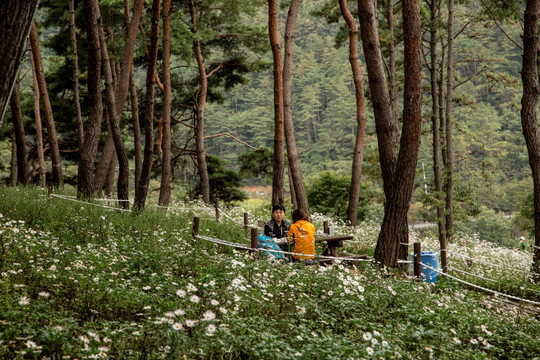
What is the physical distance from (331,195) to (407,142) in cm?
1684

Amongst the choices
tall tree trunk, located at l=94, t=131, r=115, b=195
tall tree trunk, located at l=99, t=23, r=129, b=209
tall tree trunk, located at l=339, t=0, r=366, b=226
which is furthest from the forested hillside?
tall tree trunk, located at l=99, t=23, r=129, b=209

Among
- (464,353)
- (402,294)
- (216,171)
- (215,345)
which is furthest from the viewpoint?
(216,171)

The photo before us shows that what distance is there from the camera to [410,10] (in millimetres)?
8375

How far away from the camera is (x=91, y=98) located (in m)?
12.2

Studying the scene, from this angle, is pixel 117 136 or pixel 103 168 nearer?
pixel 117 136

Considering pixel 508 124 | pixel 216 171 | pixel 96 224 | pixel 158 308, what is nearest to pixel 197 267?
pixel 158 308

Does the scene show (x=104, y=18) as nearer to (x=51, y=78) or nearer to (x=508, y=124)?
(x=51, y=78)

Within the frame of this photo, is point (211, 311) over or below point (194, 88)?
below

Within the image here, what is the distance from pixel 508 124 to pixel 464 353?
65788mm

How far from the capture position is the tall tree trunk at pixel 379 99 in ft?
29.8

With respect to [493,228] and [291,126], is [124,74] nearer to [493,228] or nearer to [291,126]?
[291,126]

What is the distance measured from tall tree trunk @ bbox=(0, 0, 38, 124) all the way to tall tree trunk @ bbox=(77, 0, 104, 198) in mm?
8670

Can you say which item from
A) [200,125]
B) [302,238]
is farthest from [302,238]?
[200,125]

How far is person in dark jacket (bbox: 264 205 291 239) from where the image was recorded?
9.05 m
